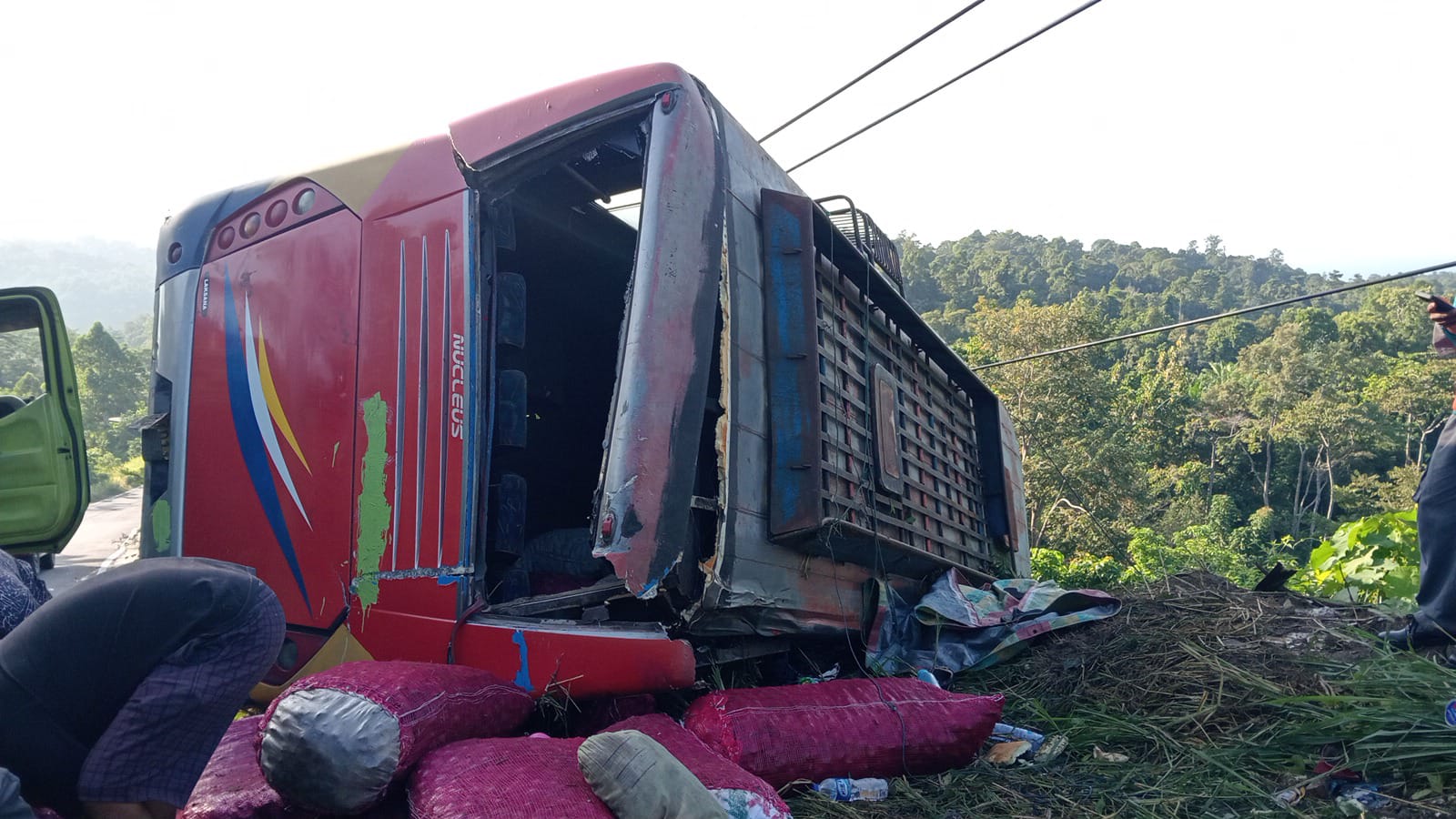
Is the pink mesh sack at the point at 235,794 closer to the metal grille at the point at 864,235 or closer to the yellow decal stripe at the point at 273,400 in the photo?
the yellow decal stripe at the point at 273,400

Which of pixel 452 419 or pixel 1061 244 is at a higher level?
pixel 1061 244

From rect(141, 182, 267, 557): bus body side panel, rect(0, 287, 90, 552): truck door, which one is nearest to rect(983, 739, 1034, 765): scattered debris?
rect(141, 182, 267, 557): bus body side panel

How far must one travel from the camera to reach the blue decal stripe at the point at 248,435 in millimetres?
3434

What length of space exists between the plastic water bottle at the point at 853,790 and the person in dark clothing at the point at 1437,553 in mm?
2104

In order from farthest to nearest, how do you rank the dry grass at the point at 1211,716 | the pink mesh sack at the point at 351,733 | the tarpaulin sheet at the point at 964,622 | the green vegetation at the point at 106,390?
the green vegetation at the point at 106,390 < the tarpaulin sheet at the point at 964,622 < the dry grass at the point at 1211,716 < the pink mesh sack at the point at 351,733

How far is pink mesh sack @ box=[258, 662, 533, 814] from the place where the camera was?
223 cm

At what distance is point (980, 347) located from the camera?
24.2 metres

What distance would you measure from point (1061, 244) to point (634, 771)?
107 metres

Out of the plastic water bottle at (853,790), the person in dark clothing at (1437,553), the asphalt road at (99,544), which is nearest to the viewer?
the plastic water bottle at (853,790)

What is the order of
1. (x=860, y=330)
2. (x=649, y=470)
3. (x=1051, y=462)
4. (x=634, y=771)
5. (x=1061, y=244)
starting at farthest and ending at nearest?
(x=1061, y=244)
(x=1051, y=462)
(x=860, y=330)
(x=649, y=470)
(x=634, y=771)

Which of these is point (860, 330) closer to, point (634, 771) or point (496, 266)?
point (496, 266)

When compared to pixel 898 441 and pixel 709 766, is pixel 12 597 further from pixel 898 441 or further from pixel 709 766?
pixel 898 441

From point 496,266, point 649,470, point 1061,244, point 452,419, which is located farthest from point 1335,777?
point 1061,244

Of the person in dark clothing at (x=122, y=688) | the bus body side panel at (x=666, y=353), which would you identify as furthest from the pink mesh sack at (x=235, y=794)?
the bus body side panel at (x=666, y=353)
